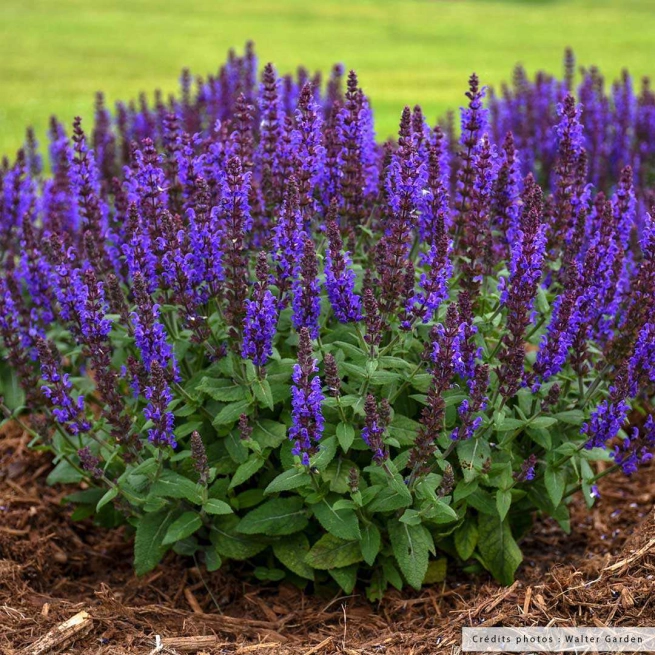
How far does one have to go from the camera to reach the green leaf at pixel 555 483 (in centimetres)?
453

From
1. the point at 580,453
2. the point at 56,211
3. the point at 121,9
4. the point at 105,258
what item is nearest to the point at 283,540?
the point at 580,453

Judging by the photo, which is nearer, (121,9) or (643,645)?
(643,645)

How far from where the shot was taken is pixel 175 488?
442 cm

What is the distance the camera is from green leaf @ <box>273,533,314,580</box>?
4.64m

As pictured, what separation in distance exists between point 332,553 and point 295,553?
0.25 m

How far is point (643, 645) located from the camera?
148 inches

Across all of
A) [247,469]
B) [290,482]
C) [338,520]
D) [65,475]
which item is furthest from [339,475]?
[65,475]

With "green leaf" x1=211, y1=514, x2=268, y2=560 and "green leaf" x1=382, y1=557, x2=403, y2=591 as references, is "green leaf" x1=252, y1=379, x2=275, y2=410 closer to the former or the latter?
"green leaf" x1=211, y1=514, x2=268, y2=560

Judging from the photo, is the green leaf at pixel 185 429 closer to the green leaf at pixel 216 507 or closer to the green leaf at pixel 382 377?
the green leaf at pixel 216 507

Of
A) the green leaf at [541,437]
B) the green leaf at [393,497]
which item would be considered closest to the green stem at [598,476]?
the green leaf at [541,437]

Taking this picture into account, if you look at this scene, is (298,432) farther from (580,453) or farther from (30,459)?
(30,459)

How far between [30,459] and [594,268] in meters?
4.10

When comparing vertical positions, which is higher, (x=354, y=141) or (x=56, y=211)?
(x=354, y=141)

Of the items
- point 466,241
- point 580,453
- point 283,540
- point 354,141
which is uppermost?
point 354,141
